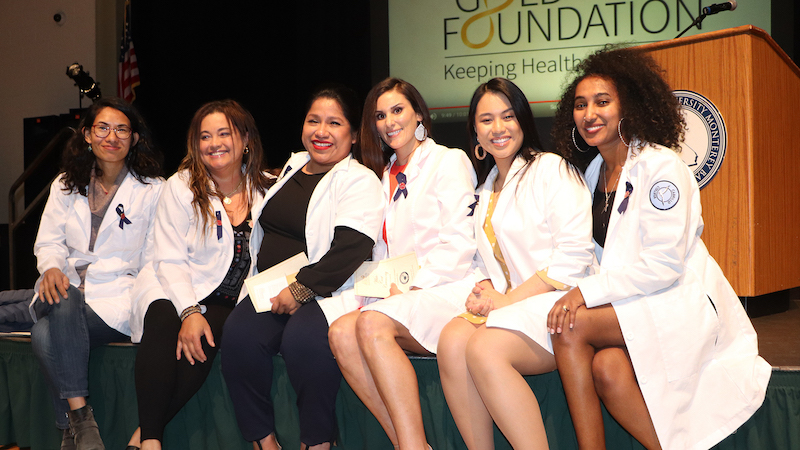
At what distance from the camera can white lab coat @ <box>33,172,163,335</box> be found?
2838mm

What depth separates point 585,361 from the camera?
1862 millimetres

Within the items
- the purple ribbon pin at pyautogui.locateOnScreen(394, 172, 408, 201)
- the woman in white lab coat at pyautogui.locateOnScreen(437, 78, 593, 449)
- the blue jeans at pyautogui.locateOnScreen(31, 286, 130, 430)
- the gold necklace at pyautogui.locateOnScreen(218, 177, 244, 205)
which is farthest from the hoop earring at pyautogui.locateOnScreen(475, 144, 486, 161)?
the blue jeans at pyautogui.locateOnScreen(31, 286, 130, 430)

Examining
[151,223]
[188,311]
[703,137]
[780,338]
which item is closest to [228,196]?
[151,223]

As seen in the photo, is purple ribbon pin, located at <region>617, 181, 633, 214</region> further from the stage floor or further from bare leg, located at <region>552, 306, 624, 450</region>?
the stage floor

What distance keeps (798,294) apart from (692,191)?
3.08 m

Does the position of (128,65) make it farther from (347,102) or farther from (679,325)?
(679,325)

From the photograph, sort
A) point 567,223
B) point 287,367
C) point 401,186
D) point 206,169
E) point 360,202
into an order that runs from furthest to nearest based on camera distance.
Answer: point 206,169 < point 401,186 < point 360,202 < point 287,367 < point 567,223

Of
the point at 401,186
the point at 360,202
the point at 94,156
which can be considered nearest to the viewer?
the point at 360,202

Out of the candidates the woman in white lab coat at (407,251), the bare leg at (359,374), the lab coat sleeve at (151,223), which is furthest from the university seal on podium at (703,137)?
the lab coat sleeve at (151,223)

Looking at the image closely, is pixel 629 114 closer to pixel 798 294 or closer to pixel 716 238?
pixel 716 238

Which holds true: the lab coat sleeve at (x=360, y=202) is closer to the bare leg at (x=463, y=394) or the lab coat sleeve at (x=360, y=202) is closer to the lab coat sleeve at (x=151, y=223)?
the bare leg at (x=463, y=394)

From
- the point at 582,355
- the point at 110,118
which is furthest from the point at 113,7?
the point at 582,355

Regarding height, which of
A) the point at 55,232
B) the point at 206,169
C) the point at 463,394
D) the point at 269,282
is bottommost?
the point at 463,394

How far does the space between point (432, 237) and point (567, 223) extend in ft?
1.91
